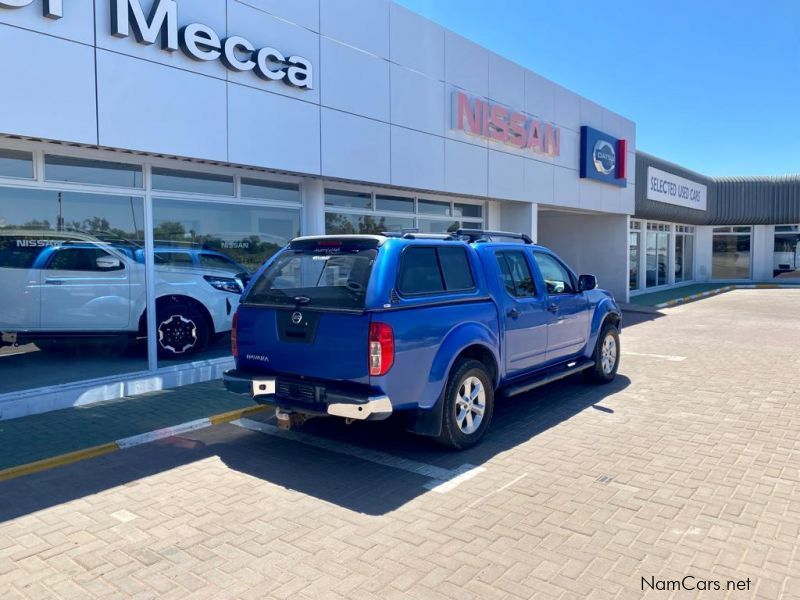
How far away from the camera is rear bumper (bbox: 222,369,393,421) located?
178 inches

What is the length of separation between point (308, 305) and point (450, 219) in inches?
331

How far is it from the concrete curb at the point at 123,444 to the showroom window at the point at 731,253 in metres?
29.3

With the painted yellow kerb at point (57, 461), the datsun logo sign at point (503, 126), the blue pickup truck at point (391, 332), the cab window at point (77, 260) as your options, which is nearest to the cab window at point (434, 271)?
the blue pickup truck at point (391, 332)

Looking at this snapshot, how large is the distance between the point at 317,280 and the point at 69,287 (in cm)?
394

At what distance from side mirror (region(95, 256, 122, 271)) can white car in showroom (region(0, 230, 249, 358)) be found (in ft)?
0.04

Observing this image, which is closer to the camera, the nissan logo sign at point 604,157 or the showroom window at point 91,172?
the showroom window at point 91,172

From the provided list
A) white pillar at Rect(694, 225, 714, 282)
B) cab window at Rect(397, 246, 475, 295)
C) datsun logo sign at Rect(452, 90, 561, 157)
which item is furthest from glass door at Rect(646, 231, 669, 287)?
cab window at Rect(397, 246, 475, 295)

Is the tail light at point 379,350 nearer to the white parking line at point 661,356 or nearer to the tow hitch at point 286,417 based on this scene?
the tow hitch at point 286,417

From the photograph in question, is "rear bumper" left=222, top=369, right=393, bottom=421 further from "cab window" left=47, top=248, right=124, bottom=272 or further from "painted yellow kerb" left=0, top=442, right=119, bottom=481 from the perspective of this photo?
"cab window" left=47, top=248, right=124, bottom=272

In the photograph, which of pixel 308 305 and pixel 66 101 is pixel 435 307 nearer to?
pixel 308 305

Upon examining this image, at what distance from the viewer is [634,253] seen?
22.5 meters

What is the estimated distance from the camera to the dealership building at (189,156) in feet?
21.1

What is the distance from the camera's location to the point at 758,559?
353cm

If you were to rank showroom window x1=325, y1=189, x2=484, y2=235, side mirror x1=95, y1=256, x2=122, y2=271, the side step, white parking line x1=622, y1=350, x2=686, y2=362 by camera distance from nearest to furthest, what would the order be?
1. the side step
2. side mirror x1=95, y1=256, x2=122, y2=271
3. white parking line x1=622, y1=350, x2=686, y2=362
4. showroom window x1=325, y1=189, x2=484, y2=235
